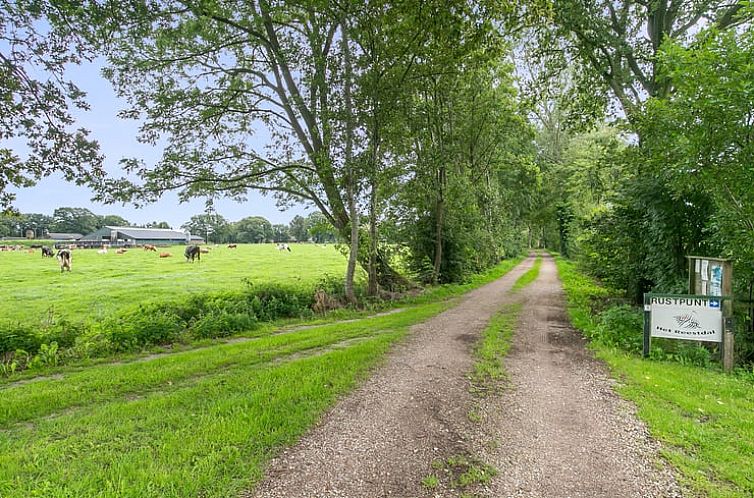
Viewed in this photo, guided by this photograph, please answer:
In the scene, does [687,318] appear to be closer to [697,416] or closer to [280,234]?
[697,416]

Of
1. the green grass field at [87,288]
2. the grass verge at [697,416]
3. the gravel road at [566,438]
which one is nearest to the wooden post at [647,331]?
the grass verge at [697,416]

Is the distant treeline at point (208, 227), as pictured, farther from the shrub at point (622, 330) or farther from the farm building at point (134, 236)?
the shrub at point (622, 330)

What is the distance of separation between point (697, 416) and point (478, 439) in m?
2.57

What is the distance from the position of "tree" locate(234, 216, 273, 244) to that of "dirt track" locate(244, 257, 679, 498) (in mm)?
90130

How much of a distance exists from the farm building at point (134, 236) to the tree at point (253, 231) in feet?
37.2

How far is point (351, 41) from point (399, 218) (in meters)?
7.31

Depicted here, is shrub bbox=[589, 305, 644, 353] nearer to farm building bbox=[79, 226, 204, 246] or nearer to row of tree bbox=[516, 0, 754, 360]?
row of tree bbox=[516, 0, 754, 360]

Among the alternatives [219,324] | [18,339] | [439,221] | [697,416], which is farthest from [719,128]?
[18,339]

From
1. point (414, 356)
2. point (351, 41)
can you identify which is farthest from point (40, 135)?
point (351, 41)

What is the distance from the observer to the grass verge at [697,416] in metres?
3.17

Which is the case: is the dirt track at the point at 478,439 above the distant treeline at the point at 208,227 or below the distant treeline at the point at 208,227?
below

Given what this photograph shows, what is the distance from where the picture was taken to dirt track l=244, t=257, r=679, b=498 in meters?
3.04

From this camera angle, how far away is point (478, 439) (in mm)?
3770

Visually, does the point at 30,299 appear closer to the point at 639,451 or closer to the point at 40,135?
the point at 40,135
